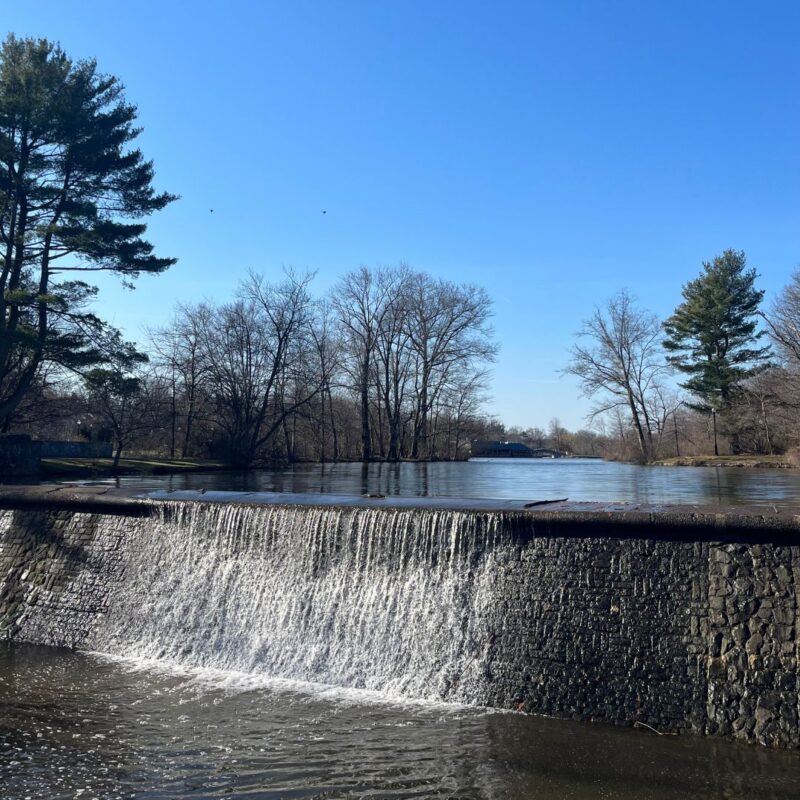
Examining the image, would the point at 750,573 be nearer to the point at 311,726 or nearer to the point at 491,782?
the point at 491,782

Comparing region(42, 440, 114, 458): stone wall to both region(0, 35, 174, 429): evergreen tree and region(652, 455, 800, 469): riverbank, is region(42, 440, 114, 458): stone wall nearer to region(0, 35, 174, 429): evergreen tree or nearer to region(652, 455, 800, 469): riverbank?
region(0, 35, 174, 429): evergreen tree

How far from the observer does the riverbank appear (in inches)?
1117

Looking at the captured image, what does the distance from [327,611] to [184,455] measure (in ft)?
92.8

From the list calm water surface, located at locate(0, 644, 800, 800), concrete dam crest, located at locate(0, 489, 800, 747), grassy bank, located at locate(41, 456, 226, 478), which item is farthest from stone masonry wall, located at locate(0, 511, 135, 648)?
grassy bank, located at locate(41, 456, 226, 478)

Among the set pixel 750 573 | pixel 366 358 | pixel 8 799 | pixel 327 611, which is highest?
pixel 366 358

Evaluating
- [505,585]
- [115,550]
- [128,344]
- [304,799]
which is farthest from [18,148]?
[304,799]

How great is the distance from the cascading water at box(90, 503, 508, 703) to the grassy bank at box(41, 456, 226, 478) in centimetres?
1408

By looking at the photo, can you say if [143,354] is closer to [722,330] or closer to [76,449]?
[76,449]

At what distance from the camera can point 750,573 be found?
22.3 ft

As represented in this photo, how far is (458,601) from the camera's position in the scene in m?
A: 7.84

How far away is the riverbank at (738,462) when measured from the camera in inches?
1117

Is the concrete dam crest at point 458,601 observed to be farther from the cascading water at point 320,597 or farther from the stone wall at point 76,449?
the stone wall at point 76,449

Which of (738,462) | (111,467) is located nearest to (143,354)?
(111,467)

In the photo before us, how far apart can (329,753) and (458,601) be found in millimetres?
2471
